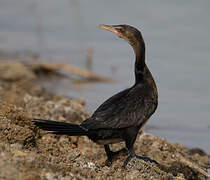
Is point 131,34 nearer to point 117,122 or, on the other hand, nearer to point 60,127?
point 117,122

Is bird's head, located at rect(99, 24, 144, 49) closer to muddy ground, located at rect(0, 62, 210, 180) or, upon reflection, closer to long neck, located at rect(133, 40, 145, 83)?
long neck, located at rect(133, 40, 145, 83)

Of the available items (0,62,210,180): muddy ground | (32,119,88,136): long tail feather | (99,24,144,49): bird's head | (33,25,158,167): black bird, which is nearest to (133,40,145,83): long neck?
(99,24,144,49): bird's head

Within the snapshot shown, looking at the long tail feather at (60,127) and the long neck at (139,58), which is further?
the long neck at (139,58)

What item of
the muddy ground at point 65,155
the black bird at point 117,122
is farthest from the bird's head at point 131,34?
the muddy ground at point 65,155

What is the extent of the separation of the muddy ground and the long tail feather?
0.48 feet

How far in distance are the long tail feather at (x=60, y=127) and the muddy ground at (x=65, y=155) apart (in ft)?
0.48

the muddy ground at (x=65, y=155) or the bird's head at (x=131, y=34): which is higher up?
the bird's head at (x=131, y=34)

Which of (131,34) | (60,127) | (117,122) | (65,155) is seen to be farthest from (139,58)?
(65,155)

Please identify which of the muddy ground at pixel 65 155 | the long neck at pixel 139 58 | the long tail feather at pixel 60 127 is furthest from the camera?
the long neck at pixel 139 58

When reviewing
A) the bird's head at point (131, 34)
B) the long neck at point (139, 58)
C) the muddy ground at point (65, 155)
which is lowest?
the muddy ground at point (65, 155)

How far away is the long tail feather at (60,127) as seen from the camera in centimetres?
439

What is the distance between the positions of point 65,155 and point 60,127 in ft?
1.36

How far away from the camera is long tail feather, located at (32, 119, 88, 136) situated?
4387 mm

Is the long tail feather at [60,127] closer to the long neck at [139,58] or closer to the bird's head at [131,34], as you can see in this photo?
the long neck at [139,58]
